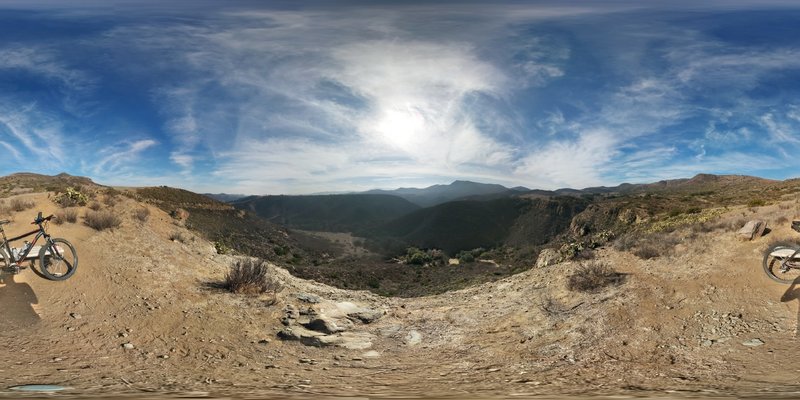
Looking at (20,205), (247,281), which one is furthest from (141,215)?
(247,281)

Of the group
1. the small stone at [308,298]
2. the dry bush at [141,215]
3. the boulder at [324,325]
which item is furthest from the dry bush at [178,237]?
the boulder at [324,325]

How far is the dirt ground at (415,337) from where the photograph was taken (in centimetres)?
746

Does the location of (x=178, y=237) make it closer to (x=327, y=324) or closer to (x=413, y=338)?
(x=327, y=324)

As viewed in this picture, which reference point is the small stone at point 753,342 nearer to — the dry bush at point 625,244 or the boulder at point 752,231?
the boulder at point 752,231

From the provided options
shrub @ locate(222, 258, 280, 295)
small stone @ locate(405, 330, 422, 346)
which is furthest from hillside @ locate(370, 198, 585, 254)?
small stone @ locate(405, 330, 422, 346)

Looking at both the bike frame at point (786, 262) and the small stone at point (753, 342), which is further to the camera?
the bike frame at point (786, 262)

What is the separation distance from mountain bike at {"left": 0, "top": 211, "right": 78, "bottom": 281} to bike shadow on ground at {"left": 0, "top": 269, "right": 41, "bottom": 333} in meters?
0.33

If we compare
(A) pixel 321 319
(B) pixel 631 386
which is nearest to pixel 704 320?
(B) pixel 631 386

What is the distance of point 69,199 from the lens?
17.7 m

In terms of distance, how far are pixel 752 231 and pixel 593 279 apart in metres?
6.37

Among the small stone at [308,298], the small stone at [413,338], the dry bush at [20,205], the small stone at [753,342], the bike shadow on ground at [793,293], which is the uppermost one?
the dry bush at [20,205]

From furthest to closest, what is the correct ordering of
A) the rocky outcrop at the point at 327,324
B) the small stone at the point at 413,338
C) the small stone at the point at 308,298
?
the small stone at the point at 308,298 → the small stone at the point at 413,338 → the rocky outcrop at the point at 327,324

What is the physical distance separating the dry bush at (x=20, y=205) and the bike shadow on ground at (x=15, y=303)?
24.7ft

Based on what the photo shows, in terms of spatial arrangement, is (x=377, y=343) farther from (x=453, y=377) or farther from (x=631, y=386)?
(x=631, y=386)
